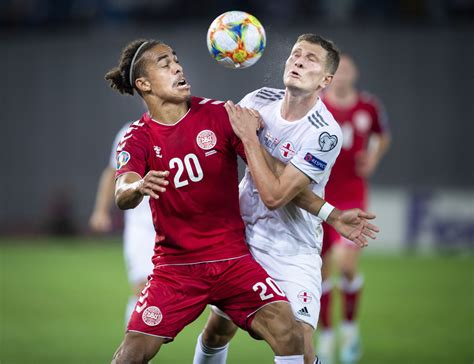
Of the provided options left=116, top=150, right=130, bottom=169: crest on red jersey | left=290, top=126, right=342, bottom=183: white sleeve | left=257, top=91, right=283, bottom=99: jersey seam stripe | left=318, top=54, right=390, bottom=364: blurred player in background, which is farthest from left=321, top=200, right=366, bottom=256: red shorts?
left=116, top=150, right=130, bottom=169: crest on red jersey

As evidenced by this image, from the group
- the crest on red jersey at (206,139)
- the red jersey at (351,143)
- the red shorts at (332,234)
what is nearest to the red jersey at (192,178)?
the crest on red jersey at (206,139)

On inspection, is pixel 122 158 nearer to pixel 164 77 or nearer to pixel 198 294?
pixel 164 77

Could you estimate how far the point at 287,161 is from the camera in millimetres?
5301

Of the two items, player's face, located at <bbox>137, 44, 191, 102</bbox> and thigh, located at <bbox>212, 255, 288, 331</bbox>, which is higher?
player's face, located at <bbox>137, 44, 191, 102</bbox>

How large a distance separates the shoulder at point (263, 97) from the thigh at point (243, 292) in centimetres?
105

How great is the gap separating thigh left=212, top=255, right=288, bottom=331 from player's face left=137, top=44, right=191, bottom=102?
1.09 m

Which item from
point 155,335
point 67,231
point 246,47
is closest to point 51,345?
point 155,335

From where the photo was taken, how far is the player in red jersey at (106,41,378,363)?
16.4ft

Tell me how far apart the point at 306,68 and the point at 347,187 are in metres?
3.40

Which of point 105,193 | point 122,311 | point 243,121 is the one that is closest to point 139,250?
point 105,193

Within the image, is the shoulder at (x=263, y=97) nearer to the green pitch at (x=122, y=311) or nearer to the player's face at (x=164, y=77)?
the player's face at (x=164, y=77)

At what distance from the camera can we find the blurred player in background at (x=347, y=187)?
789 centimetres

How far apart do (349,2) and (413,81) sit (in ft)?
7.78

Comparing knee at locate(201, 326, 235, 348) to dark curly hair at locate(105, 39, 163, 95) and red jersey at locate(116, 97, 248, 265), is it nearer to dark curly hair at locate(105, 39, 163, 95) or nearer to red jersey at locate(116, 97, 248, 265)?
red jersey at locate(116, 97, 248, 265)
